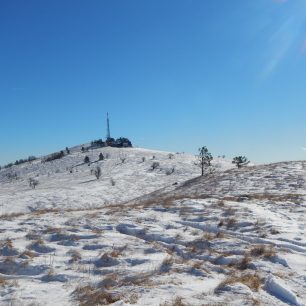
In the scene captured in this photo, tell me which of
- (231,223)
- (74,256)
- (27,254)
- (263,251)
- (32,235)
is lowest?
(263,251)

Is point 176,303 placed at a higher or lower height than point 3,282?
lower

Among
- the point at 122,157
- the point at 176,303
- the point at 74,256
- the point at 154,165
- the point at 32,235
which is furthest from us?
the point at 122,157

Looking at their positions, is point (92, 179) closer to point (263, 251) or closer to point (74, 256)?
point (74, 256)

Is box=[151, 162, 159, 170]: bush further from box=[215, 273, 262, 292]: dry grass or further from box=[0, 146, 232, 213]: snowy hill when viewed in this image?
box=[215, 273, 262, 292]: dry grass

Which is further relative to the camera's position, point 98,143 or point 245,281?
point 98,143

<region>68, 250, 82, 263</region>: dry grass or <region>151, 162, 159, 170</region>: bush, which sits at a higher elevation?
<region>151, 162, 159, 170</region>: bush

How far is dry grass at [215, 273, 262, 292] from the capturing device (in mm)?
7014

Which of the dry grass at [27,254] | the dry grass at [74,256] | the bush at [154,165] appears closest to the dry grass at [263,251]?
the dry grass at [74,256]

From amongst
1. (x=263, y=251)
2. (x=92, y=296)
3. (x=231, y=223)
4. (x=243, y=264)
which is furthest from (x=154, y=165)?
(x=92, y=296)

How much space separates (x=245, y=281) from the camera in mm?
7258

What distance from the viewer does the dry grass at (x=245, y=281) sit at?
7.01 metres

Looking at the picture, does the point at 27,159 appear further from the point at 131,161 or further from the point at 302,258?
the point at 302,258

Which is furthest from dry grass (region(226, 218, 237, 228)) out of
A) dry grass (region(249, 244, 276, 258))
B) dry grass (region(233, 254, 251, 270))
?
dry grass (region(233, 254, 251, 270))

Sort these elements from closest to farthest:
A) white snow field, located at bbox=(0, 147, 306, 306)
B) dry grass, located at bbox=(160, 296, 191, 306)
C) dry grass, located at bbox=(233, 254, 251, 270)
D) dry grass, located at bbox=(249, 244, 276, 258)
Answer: dry grass, located at bbox=(160, 296, 191, 306) < white snow field, located at bbox=(0, 147, 306, 306) < dry grass, located at bbox=(233, 254, 251, 270) < dry grass, located at bbox=(249, 244, 276, 258)
